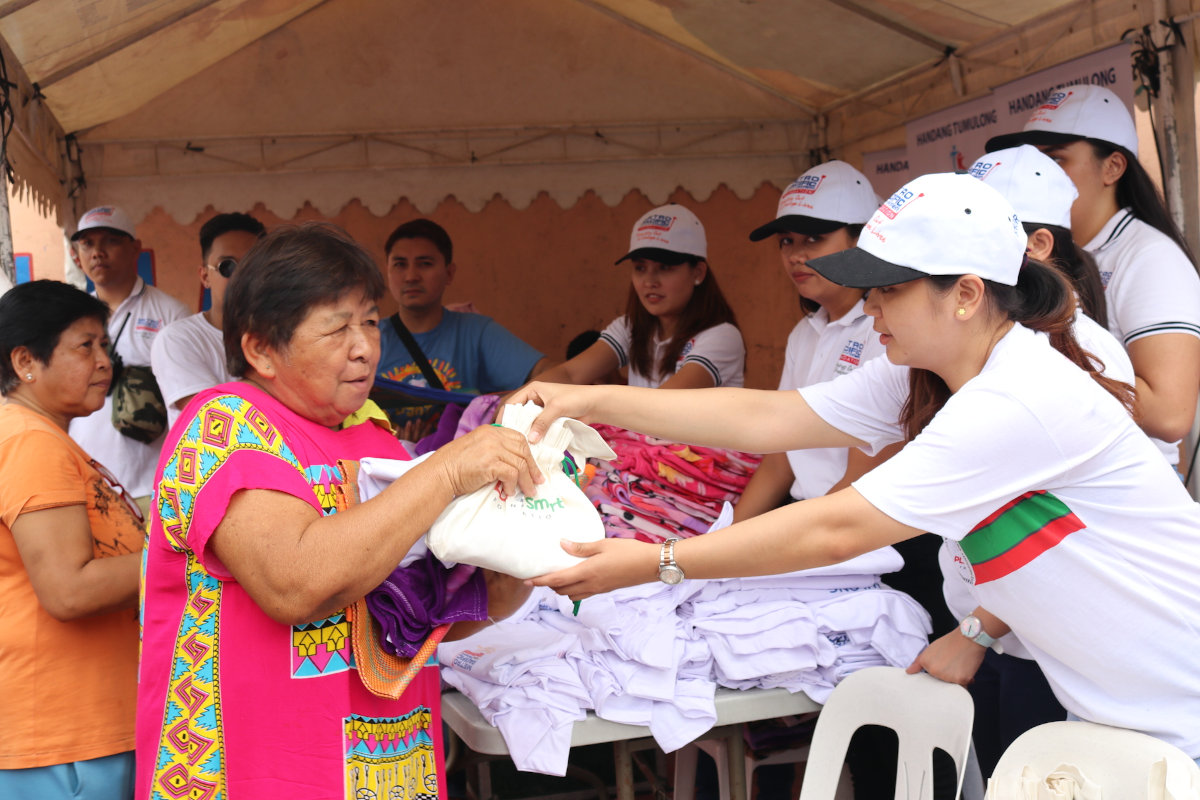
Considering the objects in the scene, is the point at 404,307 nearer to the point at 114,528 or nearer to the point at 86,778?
the point at 114,528

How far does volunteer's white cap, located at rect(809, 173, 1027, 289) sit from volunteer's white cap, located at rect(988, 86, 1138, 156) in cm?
145

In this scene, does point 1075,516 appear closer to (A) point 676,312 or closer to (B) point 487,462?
(B) point 487,462

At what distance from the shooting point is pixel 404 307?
452 centimetres

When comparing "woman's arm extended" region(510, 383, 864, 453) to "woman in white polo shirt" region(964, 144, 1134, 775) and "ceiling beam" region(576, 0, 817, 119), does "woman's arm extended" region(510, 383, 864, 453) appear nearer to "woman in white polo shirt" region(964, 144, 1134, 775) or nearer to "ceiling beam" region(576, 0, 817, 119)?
"woman in white polo shirt" region(964, 144, 1134, 775)

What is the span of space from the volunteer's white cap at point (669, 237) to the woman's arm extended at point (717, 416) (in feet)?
4.63

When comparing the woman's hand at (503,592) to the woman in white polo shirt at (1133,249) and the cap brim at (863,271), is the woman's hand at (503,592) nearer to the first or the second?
the cap brim at (863,271)

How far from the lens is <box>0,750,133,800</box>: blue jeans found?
2299mm

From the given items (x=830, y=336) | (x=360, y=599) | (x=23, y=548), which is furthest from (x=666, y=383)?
(x=23, y=548)

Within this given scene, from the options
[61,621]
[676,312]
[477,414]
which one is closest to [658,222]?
[676,312]

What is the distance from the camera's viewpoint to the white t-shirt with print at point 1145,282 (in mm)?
2676

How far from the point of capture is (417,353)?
440cm

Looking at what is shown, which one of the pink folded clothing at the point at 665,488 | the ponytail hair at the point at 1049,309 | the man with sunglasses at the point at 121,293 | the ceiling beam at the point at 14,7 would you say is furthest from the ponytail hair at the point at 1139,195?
the man with sunglasses at the point at 121,293

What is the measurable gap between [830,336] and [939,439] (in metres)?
1.42

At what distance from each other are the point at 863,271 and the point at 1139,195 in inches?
67.2
